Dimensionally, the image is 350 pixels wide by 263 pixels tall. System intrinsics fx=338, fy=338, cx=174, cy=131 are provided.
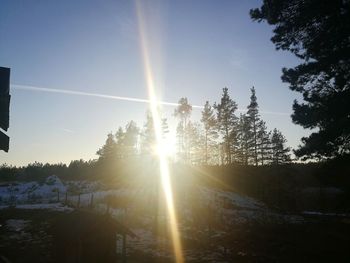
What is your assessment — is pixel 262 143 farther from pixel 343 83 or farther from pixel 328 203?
pixel 343 83

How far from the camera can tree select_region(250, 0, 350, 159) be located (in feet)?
43.6

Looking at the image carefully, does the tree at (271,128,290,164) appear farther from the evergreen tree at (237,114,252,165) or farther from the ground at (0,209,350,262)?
the ground at (0,209,350,262)

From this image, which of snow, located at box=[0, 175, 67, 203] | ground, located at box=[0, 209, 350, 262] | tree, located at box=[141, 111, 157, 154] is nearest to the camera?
ground, located at box=[0, 209, 350, 262]

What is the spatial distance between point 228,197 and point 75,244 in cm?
3255

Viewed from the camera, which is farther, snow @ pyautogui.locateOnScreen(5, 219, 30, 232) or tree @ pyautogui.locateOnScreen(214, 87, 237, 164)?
tree @ pyautogui.locateOnScreen(214, 87, 237, 164)

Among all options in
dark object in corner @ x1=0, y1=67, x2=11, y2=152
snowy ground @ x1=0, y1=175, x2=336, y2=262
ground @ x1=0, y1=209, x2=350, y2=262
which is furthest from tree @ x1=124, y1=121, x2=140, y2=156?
dark object in corner @ x1=0, y1=67, x2=11, y2=152

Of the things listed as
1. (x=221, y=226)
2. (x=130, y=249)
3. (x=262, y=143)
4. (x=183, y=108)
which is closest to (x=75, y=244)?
→ (x=130, y=249)

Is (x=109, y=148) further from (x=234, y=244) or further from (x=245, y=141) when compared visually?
(x=234, y=244)

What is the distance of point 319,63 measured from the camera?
47.9 feet

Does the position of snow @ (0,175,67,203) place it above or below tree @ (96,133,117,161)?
below

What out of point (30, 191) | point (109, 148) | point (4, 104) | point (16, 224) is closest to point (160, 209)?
point (16, 224)

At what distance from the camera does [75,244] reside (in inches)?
550

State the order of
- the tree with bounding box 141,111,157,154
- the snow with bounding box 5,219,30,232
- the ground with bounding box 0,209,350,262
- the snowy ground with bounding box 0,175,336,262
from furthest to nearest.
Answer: the tree with bounding box 141,111,157,154
the snow with bounding box 5,219,30,232
the snowy ground with bounding box 0,175,336,262
the ground with bounding box 0,209,350,262

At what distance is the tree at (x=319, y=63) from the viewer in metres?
13.3
